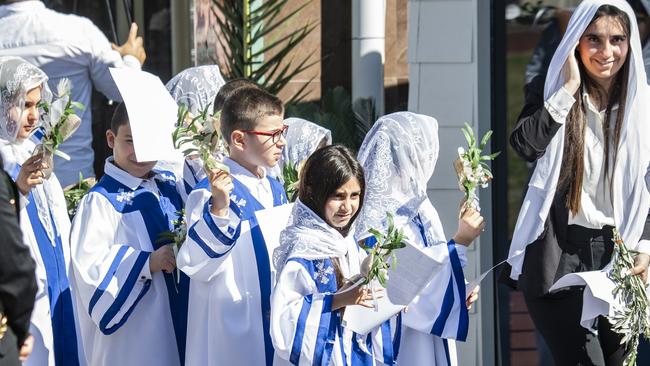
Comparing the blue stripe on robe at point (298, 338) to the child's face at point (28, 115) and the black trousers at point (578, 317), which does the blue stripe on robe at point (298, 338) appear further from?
the child's face at point (28, 115)

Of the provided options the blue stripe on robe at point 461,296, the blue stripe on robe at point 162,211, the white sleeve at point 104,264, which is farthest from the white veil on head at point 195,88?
the blue stripe on robe at point 461,296

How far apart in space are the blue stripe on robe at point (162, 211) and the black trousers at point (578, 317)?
4.46ft

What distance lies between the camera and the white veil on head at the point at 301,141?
22.9 ft

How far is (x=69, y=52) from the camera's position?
7.93 m

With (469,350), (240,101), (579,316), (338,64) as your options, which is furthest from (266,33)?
(579,316)

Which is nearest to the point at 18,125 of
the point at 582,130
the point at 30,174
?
the point at 30,174

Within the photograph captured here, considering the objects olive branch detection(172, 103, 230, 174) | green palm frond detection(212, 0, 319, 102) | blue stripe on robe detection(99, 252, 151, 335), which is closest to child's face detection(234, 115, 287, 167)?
olive branch detection(172, 103, 230, 174)

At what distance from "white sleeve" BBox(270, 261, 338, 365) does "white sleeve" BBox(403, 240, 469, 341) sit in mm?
602

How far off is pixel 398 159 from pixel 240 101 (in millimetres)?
645

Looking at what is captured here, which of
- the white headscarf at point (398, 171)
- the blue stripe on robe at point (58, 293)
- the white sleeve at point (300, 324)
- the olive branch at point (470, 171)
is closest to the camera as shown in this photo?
the white sleeve at point (300, 324)

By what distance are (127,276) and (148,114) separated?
609 mm

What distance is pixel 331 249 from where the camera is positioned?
5688 mm

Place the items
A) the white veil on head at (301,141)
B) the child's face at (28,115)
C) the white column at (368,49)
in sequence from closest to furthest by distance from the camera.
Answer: the child's face at (28,115), the white veil on head at (301,141), the white column at (368,49)

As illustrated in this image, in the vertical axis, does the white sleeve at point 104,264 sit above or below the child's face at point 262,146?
below
